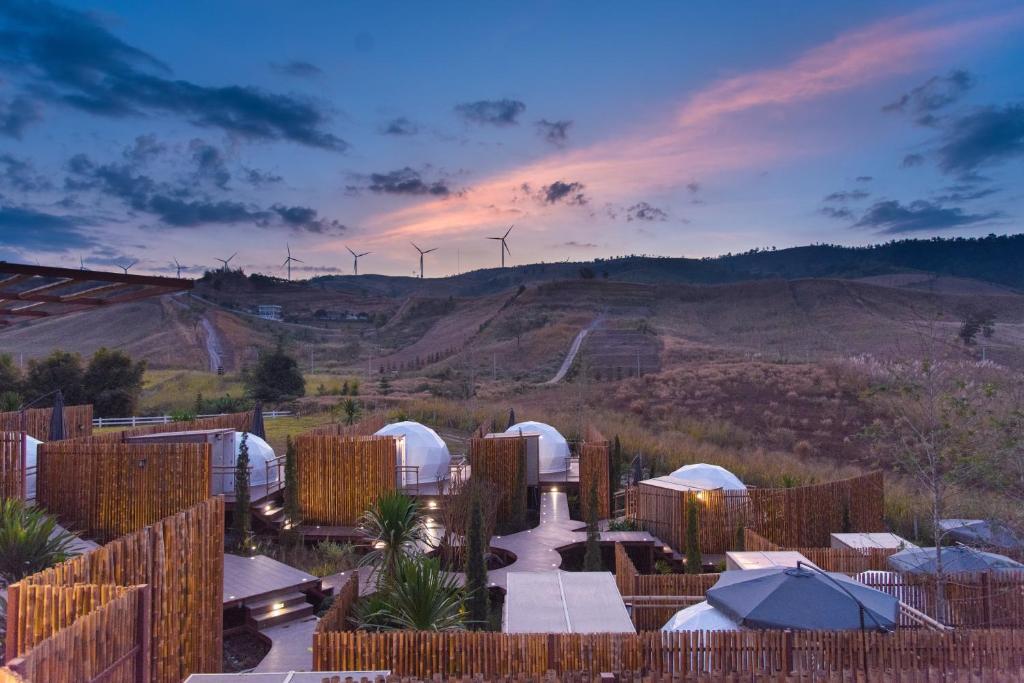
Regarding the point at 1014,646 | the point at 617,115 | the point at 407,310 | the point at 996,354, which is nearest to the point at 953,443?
the point at 1014,646

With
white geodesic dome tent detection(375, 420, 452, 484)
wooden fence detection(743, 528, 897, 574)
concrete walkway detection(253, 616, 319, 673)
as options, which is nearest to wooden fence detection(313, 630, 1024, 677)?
concrete walkway detection(253, 616, 319, 673)

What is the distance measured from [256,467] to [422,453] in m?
3.97

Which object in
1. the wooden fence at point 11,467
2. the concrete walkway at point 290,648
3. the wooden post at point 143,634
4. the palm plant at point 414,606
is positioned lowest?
the concrete walkway at point 290,648

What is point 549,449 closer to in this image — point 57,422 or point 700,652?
point 57,422

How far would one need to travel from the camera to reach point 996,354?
147 feet

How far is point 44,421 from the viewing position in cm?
1852

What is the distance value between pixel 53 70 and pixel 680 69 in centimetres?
2151

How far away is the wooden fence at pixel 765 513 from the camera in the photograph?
549 inches

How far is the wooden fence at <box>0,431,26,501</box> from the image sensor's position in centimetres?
1082

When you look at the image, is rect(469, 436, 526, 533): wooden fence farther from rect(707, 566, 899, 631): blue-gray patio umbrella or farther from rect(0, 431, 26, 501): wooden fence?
rect(707, 566, 899, 631): blue-gray patio umbrella

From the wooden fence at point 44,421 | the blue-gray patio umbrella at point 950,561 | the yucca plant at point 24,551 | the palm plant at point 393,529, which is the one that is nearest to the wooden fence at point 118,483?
the palm plant at point 393,529

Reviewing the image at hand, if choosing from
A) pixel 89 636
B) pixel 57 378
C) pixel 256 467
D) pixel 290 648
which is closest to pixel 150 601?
pixel 89 636

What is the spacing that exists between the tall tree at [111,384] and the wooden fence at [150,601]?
86.5ft

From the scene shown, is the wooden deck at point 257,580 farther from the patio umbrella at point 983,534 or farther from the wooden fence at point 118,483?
the patio umbrella at point 983,534
